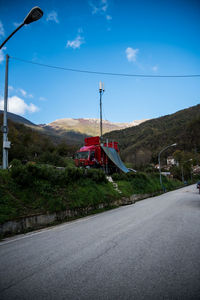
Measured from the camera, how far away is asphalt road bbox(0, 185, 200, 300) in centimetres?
258

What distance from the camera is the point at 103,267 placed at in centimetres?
334

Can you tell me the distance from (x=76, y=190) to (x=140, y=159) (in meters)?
77.0

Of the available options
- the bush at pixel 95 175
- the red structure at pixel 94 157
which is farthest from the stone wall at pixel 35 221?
the red structure at pixel 94 157

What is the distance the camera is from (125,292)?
2539 mm

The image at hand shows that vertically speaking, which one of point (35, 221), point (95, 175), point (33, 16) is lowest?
point (35, 221)

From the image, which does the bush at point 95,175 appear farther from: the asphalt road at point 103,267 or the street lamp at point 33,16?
the street lamp at point 33,16

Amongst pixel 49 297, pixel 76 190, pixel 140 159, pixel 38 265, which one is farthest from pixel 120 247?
pixel 140 159

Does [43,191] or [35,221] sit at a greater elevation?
[43,191]

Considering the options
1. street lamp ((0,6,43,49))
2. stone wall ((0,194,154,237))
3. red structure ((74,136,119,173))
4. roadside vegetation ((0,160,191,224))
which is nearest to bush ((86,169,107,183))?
roadside vegetation ((0,160,191,224))

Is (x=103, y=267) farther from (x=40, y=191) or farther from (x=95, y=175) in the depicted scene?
(x=95, y=175)

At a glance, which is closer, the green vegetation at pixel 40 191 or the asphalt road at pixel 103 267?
the asphalt road at pixel 103 267

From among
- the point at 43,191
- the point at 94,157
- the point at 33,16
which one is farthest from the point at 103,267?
the point at 94,157

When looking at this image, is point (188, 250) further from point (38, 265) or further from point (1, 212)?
point (1, 212)

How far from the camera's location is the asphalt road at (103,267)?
2584mm
